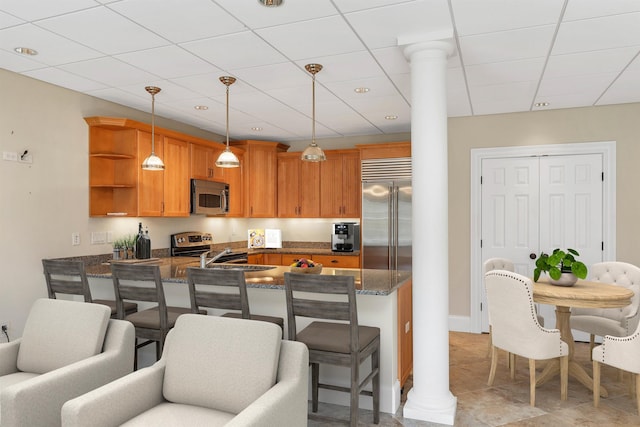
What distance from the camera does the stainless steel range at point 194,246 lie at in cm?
563

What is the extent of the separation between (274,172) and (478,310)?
11.4 ft

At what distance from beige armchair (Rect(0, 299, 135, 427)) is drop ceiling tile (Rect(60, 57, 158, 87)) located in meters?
1.93

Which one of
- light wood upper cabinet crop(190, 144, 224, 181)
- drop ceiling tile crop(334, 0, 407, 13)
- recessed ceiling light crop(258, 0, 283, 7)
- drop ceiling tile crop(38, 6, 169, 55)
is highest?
drop ceiling tile crop(38, 6, 169, 55)

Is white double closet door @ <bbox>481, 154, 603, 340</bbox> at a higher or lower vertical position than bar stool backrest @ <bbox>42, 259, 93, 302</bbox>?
higher

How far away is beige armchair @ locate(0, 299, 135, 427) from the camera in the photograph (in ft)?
7.91

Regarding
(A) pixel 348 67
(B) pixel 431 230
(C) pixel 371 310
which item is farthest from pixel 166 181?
(B) pixel 431 230

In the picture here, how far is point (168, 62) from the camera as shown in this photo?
11.7ft

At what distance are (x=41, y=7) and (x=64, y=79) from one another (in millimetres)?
1505

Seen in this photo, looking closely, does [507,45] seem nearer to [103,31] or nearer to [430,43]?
[430,43]

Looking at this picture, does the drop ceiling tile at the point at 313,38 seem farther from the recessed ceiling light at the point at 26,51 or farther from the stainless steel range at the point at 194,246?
the stainless steel range at the point at 194,246

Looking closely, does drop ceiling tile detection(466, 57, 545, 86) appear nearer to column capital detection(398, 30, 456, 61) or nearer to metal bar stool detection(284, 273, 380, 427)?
column capital detection(398, 30, 456, 61)

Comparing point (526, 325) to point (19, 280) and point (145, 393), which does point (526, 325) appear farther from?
point (19, 280)

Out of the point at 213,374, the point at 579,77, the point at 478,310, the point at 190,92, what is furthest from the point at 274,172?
the point at 213,374

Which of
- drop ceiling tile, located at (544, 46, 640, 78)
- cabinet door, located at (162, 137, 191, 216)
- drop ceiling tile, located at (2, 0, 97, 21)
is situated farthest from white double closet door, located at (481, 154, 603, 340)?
drop ceiling tile, located at (2, 0, 97, 21)
